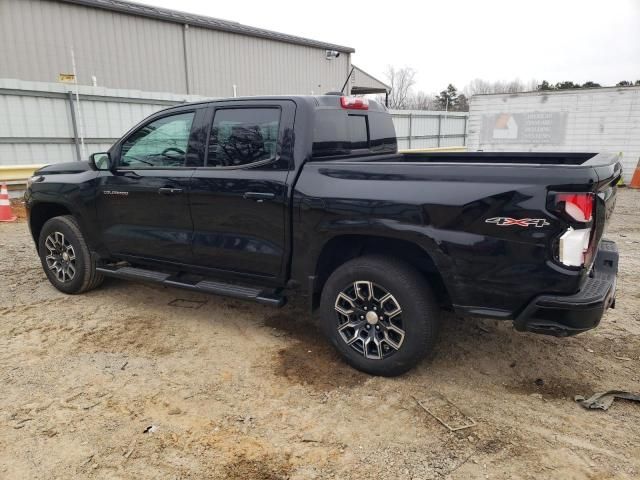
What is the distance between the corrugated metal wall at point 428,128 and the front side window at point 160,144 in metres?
13.8

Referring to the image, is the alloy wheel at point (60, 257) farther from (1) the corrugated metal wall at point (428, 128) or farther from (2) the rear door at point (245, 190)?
(1) the corrugated metal wall at point (428, 128)

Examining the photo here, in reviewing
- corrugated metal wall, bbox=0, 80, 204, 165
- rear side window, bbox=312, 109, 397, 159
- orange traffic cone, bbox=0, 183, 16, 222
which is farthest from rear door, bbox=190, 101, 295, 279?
corrugated metal wall, bbox=0, 80, 204, 165

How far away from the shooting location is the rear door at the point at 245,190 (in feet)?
11.9

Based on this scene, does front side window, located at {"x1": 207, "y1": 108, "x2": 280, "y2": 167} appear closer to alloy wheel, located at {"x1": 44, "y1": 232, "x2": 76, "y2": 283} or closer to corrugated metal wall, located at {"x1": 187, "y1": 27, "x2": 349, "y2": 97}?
alloy wheel, located at {"x1": 44, "y1": 232, "x2": 76, "y2": 283}

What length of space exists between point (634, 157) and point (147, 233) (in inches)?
597

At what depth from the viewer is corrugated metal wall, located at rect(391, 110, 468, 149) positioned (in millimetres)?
18234

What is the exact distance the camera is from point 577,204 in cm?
261

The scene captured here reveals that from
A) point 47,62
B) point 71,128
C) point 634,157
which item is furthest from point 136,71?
point 634,157

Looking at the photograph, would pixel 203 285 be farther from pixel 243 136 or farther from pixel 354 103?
pixel 354 103

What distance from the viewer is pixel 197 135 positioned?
4.08 meters

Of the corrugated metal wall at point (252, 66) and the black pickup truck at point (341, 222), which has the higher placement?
the corrugated metal wall at point (252, 66)

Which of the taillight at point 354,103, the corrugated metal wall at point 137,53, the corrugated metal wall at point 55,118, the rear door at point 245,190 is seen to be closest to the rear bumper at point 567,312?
the rear door at point 245,190

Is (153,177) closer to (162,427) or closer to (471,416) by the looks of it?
(162,427)

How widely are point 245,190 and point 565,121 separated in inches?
561
